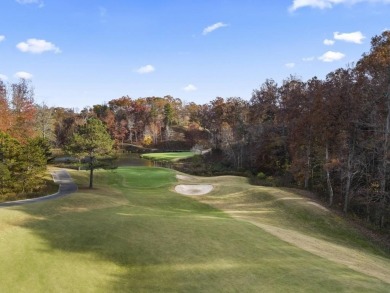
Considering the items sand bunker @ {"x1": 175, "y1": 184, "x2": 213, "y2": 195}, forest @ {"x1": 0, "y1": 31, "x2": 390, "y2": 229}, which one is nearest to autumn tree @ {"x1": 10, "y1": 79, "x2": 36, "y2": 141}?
forest @ {"x1": 0, "y1": 31, "x2": 390, "y2": 229}

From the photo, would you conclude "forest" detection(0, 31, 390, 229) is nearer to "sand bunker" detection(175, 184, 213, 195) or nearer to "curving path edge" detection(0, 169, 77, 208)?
"curving path edge" detection(0, 169, 77, 208)

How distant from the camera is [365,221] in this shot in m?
30.3

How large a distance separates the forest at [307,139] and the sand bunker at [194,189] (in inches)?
438

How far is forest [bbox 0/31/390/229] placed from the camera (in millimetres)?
31219

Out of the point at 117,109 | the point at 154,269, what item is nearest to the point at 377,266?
the point at 154,269

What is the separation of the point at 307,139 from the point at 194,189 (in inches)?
616

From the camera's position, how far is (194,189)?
131 feet

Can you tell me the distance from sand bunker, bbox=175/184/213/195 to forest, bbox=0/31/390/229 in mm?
11127

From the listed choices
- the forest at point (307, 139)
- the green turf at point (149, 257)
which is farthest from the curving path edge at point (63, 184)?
the green turf at point (149, 257)

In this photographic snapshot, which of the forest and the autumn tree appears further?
the autumn tree

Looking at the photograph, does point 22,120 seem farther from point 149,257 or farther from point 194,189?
point 149,257

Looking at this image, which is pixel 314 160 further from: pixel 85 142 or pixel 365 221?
pixel 85 142

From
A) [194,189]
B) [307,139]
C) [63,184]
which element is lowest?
[194,189]

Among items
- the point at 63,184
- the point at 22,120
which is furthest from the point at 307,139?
the point at 22,120
